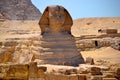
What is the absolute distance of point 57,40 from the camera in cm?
1138

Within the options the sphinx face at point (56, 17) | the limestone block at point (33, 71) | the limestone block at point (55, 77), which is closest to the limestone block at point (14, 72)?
the limestone block at point (33, 71)

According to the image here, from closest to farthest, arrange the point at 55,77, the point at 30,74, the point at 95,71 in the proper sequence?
1. the point at 30,74
2. the point at 55,77
3. the point at 95,71

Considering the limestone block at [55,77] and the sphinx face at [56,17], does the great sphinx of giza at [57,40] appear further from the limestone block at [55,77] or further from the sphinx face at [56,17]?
the limestone block at [55,77]

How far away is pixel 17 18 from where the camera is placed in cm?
7612

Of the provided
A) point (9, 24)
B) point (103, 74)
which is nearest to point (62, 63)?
point (103, 74)

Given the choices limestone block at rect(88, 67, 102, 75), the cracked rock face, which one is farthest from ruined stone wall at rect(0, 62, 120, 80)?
the cracked rock face

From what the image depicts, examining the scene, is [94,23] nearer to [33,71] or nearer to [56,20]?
[56,20]

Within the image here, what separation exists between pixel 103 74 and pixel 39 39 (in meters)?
4.68

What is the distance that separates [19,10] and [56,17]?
219ft

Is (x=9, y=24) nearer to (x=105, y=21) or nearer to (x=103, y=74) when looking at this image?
(x=105, y=21)

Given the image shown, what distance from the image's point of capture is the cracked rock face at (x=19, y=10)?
7475cm

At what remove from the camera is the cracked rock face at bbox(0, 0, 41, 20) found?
7475 centimetres

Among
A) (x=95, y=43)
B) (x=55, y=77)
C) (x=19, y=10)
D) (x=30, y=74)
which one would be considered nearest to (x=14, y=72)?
(x=30, y=74)

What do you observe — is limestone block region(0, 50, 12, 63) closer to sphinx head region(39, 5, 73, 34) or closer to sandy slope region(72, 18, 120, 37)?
sphinx head region(39, 5, 73, 34)
